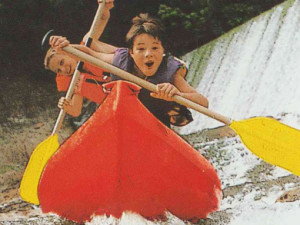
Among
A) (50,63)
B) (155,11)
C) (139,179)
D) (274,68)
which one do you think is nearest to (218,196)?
(139,179)

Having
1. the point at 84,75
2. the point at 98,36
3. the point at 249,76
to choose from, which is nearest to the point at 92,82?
Result: the point at 84,75

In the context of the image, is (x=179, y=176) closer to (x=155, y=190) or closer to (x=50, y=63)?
(x=155, y=190)

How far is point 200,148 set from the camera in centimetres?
334

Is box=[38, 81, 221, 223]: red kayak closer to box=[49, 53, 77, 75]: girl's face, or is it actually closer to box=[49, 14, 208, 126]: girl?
box=[49, 14, 208, 126]: girl

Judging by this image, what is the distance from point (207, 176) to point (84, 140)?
1.47ft

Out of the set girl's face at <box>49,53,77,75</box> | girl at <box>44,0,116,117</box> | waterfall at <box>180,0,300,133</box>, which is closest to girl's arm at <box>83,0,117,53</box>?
girl at <box>44,0,116,117</box>

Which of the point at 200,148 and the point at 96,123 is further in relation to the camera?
the point at 200,148

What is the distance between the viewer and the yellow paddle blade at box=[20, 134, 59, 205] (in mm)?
2152

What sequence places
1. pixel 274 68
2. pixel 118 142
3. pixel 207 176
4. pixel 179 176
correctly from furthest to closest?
1. pixel 274 68
2. pixel 207 176
3. pixel 179 176
4. pixel 118 142

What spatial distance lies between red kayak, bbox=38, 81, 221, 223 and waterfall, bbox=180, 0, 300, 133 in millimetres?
1903

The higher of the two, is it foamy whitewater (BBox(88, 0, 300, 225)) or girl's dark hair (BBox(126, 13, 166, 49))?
foamy whitewater (BBox(88, 0, 300, 225))

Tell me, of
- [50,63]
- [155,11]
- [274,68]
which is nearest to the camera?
[50,63]

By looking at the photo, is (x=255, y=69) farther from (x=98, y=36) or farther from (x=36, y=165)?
(x=36, y=165)

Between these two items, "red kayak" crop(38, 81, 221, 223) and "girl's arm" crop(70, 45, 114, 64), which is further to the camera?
"girl's arm" crop(70, 45, 114, 64)
